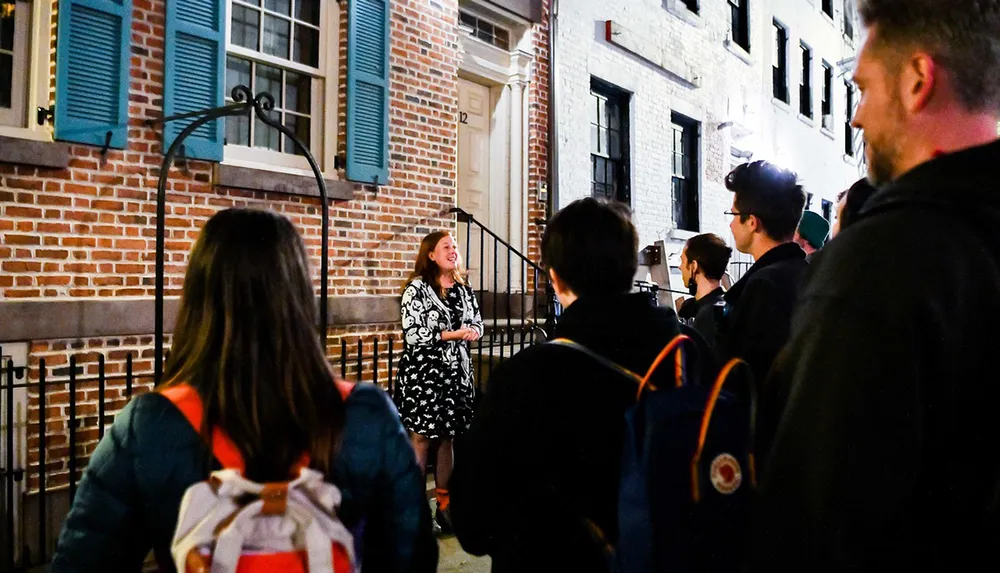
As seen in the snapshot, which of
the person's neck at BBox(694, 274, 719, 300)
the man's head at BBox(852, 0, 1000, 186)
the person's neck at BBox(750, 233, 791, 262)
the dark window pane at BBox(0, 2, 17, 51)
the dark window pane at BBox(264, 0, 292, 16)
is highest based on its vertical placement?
the dark window pane at BBox(264, 0, 292, 16)

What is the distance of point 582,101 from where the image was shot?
924 cm

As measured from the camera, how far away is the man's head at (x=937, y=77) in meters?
1.16

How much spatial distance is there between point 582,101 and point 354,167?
12.6 ft

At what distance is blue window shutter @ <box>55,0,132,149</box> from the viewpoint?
4.63 meters

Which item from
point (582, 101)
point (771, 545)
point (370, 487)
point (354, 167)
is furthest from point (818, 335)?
point (582, 101)

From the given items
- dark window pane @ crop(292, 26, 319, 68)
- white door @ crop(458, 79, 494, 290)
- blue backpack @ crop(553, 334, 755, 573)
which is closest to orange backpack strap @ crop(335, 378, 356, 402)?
blue backpack @ crop(553, 334, 755, 573)

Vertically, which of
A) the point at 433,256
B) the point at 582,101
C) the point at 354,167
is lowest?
the point at 433,256

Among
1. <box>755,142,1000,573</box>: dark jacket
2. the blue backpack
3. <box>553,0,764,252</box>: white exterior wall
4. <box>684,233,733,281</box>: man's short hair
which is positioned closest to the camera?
<box>755,142,1000,573</box>: dark jacket

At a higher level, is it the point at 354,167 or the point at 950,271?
the point at 354,167

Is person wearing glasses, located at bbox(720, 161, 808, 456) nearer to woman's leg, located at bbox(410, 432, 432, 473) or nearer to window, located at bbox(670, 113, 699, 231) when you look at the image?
woman's leg, located at bbox(410, 432, 432, 473)

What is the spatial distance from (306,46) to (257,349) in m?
5.35

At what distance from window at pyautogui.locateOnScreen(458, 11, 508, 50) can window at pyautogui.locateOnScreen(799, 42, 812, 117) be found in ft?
31.0

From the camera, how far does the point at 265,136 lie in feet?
19.9

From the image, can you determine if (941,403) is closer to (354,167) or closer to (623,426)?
(623,426)
